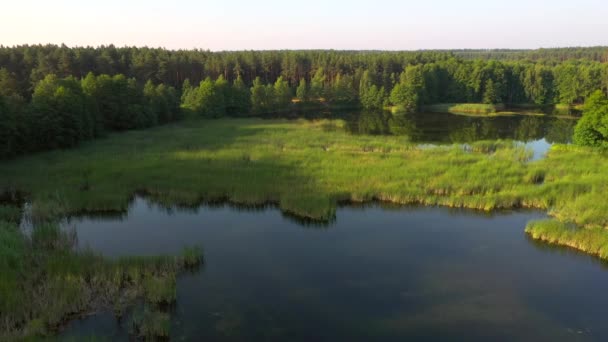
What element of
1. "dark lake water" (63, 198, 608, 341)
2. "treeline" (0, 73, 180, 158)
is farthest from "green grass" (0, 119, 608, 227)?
"treeline" (0, 73, 180, 158)

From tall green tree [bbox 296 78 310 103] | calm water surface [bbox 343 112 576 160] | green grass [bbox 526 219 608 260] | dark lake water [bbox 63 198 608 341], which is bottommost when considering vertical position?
dark lake water [bbox 63 198 608 341]

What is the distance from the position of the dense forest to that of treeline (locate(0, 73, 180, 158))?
0.35 ft

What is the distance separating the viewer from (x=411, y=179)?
29578 mm

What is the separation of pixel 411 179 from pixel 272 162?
34.2 ft

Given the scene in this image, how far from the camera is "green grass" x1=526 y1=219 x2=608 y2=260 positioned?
20.2 metres

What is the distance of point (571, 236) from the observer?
2105 cm

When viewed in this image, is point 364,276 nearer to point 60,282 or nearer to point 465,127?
point 60,282

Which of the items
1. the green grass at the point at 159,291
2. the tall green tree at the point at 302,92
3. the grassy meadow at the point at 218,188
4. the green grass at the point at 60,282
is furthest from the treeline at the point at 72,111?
the tall green tree at the point at 302,92

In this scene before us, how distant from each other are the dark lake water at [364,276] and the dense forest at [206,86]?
2053 cm

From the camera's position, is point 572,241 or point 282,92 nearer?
point 572,241

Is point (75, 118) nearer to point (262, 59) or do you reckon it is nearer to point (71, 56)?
point (71, 56)

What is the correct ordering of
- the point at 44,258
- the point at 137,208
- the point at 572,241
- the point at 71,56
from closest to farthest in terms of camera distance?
1. the point at 44,258
2. the point at 572,241
3. the point at 137,208
4. the point at 71,56

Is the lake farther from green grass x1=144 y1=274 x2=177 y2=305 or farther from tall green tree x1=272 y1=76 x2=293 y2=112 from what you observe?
green grass x1=144 y1=274 x2=177 y2=305

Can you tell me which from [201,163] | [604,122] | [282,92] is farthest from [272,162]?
[282,92]
